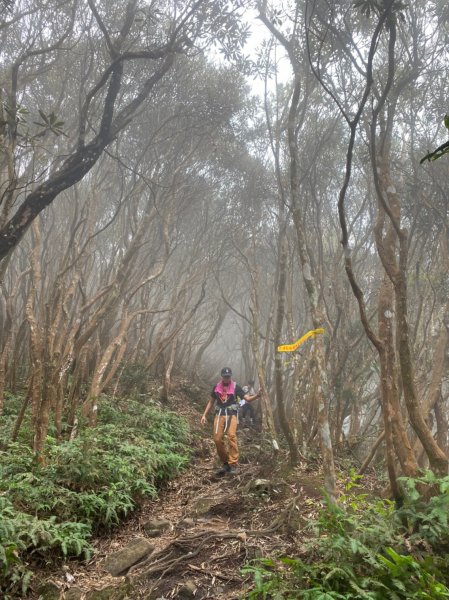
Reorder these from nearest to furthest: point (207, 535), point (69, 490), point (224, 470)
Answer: point (207, 535)
point (69, 490)
point (224, 470)

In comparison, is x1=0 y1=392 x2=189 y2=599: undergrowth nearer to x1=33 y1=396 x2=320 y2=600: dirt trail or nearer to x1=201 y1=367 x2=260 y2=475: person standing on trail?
x1=33 y1=396 x2=320 y2=600: dirt trail

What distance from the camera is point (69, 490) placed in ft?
15.7

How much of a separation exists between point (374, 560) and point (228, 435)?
4.27 meters

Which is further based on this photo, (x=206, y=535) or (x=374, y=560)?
(x=206, y=535)

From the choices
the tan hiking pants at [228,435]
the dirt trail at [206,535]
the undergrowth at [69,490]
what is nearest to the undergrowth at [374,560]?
the dirt trail at [206,535]

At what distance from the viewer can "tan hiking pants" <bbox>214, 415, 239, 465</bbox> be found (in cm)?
698

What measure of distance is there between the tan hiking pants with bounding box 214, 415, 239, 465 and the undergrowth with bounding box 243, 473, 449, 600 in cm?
329

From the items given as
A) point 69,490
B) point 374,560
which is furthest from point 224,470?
point 374,560

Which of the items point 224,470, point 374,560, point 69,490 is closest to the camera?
point 374,560

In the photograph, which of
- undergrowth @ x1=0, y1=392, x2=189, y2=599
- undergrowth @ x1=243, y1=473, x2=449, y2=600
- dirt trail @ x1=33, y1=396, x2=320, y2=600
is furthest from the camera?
undergrowth @ x1=0, y1=392, x2=189, y2=599

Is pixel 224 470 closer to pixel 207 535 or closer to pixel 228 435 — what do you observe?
pixel 228 435

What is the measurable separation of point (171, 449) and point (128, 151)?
883 cm

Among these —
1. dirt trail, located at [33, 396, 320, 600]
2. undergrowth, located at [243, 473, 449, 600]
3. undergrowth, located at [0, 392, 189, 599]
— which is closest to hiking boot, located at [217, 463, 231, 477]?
dirt trail, located at [33, 396, 320, 600]

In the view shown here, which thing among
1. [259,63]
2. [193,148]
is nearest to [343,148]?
[259,63]
